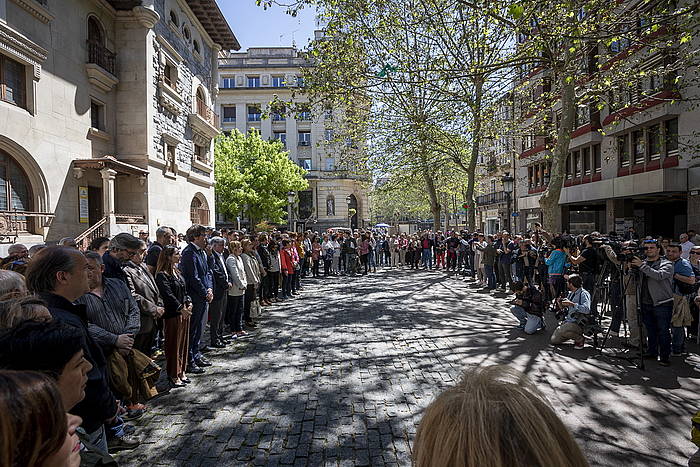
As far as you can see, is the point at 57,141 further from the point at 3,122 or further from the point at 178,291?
the point at 178,291

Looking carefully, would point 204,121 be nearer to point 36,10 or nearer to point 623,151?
point 36,10

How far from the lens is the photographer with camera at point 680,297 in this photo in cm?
698

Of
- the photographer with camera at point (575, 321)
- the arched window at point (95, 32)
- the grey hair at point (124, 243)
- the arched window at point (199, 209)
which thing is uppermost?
the arched window at point (95, 32)

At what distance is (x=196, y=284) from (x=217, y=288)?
1.13 m

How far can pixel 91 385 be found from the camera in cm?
293

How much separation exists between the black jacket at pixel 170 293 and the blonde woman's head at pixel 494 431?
5.24 m

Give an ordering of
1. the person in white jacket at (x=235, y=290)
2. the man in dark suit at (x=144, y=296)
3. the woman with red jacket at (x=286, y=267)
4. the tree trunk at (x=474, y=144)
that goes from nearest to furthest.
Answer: the man in dark suit at (x=144, y=296)
the person in white jacket at (x=235, y=290)
the woman with red jacket at (x=286, y=267)
the tree trunk at (x=474, y=144)

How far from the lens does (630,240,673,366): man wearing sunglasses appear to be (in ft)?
21.1

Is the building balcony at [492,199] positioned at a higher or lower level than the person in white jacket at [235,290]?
higher

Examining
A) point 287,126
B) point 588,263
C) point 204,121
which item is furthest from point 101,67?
point 287,126

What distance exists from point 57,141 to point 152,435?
47.2ft

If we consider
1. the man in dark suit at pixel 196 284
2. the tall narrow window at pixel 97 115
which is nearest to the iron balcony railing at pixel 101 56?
the tall narrow window at pixel 97 115

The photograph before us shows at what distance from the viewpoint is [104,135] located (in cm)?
1780

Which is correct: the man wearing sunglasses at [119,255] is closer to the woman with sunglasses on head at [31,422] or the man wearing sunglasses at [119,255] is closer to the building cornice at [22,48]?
the woman with sunglasses on head at [31,422]
